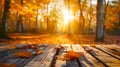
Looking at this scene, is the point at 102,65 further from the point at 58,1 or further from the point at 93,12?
the point at 58,1

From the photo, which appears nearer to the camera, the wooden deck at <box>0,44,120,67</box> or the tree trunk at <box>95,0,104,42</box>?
A: the wooden deck at <box>0,44,120,67</box>

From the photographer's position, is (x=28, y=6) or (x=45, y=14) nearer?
(x=28, y=6)

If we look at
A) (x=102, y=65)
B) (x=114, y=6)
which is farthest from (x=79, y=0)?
(x=102, y=65)

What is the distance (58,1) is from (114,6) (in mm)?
23088

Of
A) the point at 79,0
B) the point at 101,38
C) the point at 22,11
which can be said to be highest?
the point at 79,0

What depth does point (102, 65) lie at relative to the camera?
320 centimetres

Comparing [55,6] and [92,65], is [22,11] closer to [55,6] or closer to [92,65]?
[92,65]

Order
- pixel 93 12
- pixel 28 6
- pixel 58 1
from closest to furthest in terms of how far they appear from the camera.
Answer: pixel 28 6 < pixel 93 12 < pixel 58 1

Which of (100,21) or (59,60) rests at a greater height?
(100,21)

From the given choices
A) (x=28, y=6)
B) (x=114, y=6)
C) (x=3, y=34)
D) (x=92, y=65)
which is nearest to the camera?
(x=92, y=65)

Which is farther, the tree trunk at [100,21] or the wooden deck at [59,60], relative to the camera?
the tree trunk at [100,21]

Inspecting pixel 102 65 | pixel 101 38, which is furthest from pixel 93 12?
pixel 102 65

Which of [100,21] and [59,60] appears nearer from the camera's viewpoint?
[59,60]

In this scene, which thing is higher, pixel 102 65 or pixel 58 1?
pixel 58 1
